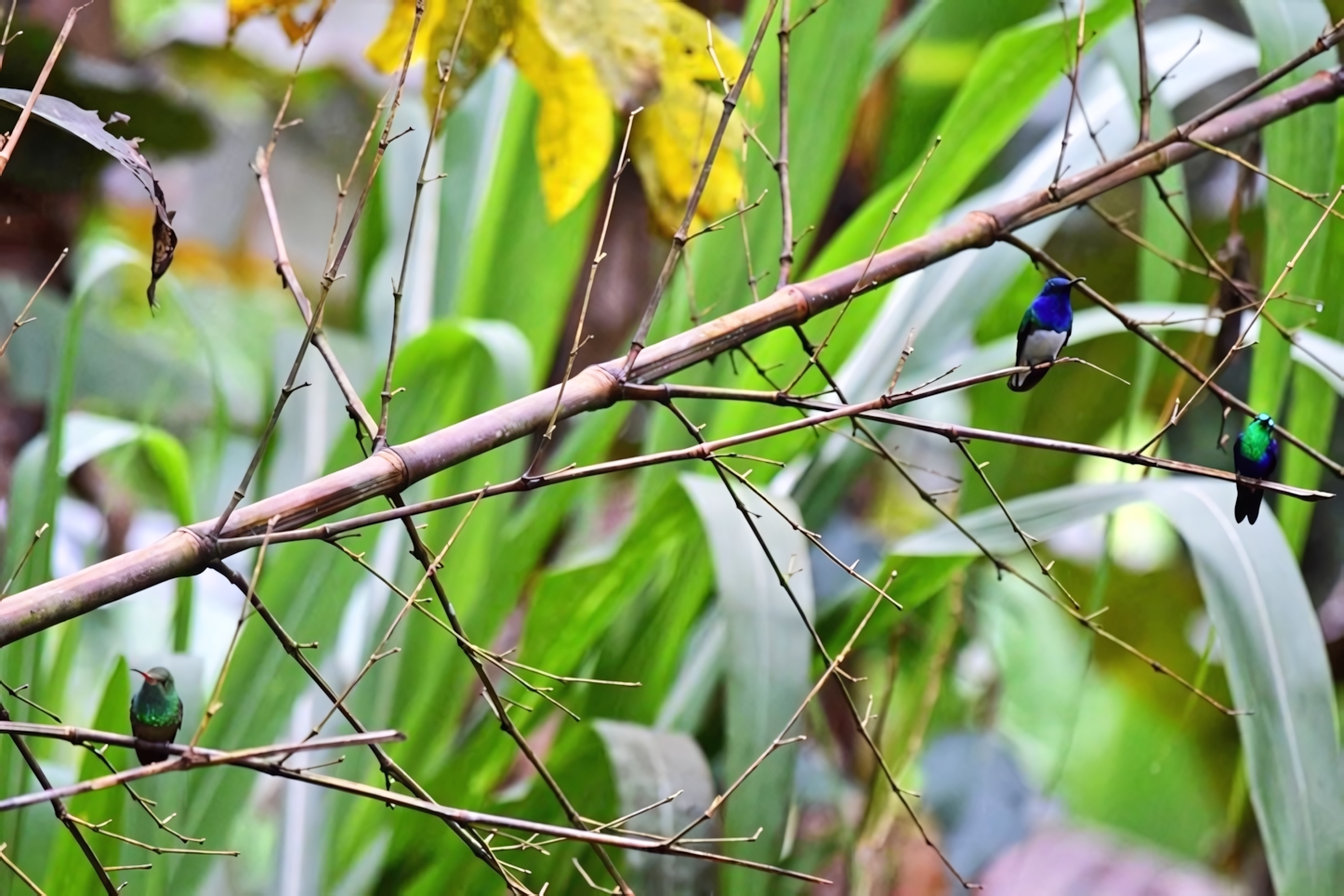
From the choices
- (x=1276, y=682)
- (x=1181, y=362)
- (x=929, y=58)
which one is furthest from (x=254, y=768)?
(x=929, y=58)

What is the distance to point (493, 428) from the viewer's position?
1.33ft

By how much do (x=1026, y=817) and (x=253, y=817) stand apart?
0.88 meters

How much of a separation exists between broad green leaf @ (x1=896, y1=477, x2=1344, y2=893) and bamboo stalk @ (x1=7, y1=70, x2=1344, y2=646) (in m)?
0.24

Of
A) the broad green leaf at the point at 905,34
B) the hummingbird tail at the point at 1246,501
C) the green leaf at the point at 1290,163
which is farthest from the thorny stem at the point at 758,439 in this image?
the broad green leaf at the point at 905,34

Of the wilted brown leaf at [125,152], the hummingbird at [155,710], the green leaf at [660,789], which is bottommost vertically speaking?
the green leaf at [660,789]

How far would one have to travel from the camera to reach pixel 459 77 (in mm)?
637

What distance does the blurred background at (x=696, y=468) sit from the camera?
68 centimetres

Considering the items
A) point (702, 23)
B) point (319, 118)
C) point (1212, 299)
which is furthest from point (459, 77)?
point (319, 118)

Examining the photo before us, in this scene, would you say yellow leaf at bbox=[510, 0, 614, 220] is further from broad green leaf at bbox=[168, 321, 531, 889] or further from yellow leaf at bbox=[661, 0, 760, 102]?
broad green leaf at bbox=[168, 321, 531, 889]

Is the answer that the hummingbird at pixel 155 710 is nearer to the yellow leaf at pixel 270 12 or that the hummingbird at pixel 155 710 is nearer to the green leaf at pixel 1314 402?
the yellow leaf at pixel 270 12

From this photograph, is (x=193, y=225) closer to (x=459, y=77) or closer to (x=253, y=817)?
(x=253, y=817)

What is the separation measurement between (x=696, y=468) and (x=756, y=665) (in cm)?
32

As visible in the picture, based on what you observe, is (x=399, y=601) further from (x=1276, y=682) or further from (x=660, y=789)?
(x=1276, y=682)

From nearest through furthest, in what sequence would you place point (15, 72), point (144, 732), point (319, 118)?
point (144, 732) < point (15, 72) < point (319, 118)
